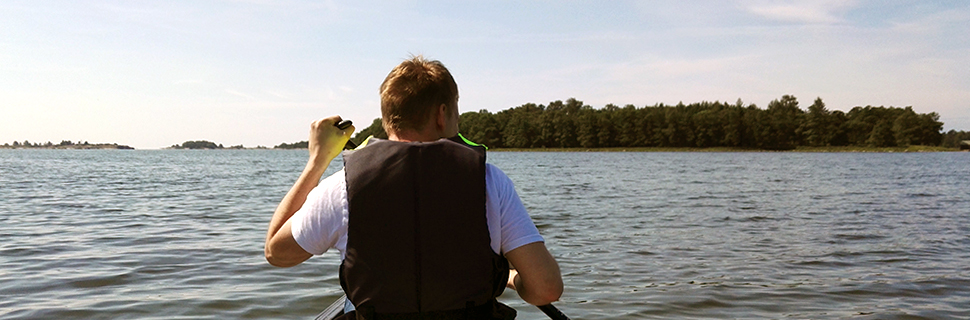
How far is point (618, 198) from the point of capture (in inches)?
865

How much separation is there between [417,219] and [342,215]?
258mm

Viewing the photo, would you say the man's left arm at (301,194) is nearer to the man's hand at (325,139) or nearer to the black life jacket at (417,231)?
the man's hand at (325,139)

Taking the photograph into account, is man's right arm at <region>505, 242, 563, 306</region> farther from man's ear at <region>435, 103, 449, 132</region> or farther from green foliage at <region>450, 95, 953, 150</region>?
green foliage at <region>450, 95, 953, 150</region>

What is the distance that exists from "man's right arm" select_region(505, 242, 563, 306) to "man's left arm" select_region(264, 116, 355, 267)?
2.44ft

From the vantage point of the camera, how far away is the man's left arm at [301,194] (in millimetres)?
2410

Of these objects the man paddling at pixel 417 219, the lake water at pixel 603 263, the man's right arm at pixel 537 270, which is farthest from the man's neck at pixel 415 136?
the lake water at pixel 603 263

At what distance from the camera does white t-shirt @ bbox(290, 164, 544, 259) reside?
2312 millimetres

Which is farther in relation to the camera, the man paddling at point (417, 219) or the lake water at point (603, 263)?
the lake water at point (603, 263)

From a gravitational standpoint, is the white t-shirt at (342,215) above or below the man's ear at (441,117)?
below

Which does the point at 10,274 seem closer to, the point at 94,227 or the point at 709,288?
the point at 94,227

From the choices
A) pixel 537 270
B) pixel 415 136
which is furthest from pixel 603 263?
pixel 415 136

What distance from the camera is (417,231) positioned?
91.2 inches

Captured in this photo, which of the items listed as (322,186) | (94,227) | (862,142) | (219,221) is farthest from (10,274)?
(862,142)

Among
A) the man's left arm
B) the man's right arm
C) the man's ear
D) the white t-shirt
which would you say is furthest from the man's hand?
the man's right arm
